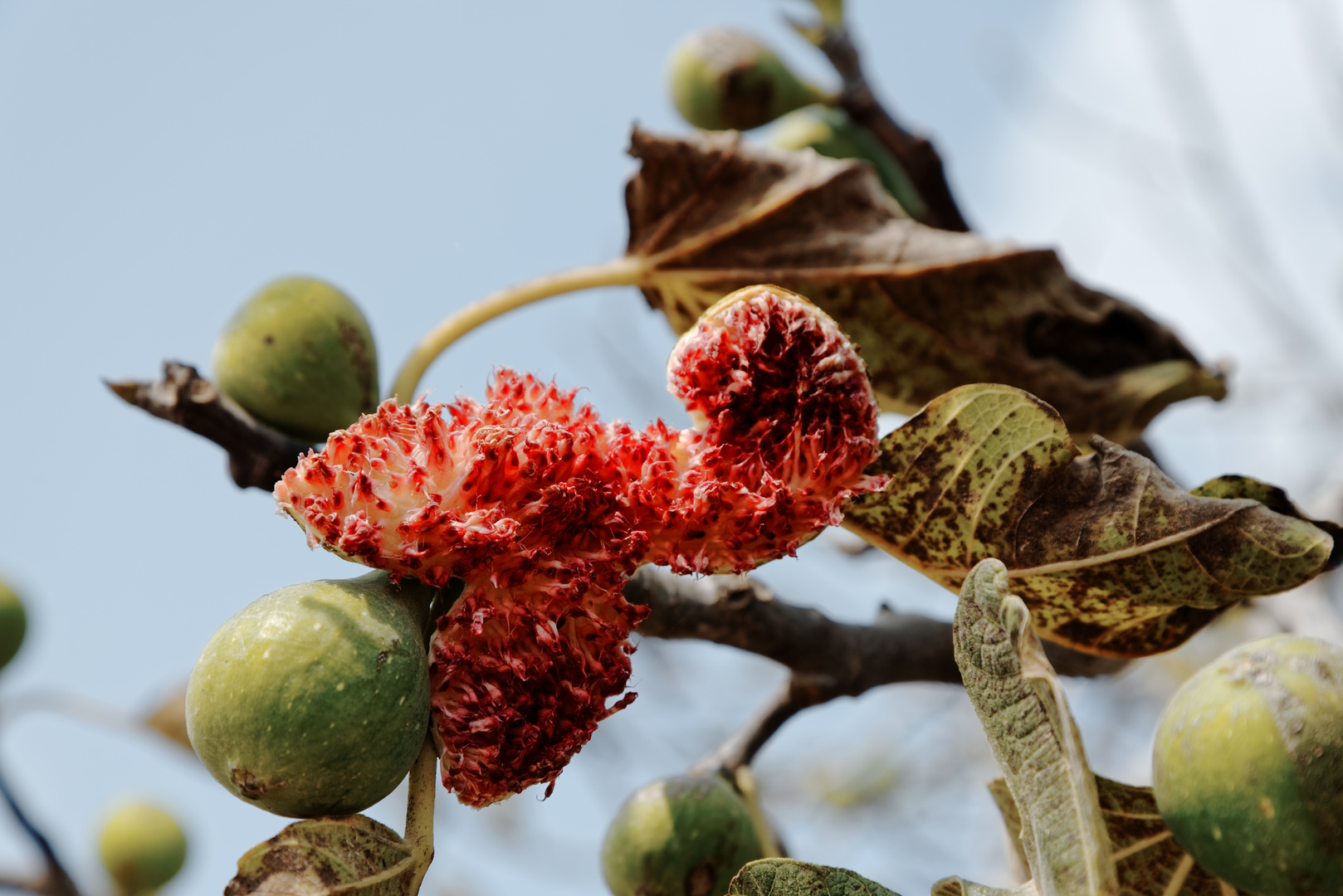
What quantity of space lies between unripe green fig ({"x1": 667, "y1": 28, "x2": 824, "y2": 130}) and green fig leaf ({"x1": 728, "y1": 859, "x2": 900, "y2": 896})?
176cm

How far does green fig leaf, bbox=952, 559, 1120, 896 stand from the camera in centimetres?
95

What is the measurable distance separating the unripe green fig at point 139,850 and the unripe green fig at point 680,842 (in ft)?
5.90

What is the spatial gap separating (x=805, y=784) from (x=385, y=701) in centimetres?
622

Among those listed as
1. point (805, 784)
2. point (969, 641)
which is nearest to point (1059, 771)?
point (969, 641)

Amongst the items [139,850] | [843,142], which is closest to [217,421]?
[843,142]

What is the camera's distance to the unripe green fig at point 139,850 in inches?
113

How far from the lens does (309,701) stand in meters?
0.97

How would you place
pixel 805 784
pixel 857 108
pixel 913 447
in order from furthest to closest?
pixel 805 784 < pixel 857 108 < pixel 913 447

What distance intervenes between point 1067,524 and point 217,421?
1.14 m

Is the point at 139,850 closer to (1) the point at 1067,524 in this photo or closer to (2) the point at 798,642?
(2) the point at 798,642

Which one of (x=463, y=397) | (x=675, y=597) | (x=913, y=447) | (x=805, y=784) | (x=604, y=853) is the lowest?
(x=805, y=784)

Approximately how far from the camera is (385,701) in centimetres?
100

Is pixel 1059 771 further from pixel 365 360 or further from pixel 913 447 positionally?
pixel 365 360

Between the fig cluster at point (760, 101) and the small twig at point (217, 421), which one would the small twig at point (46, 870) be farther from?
the fig cluster at point (760, 101)
